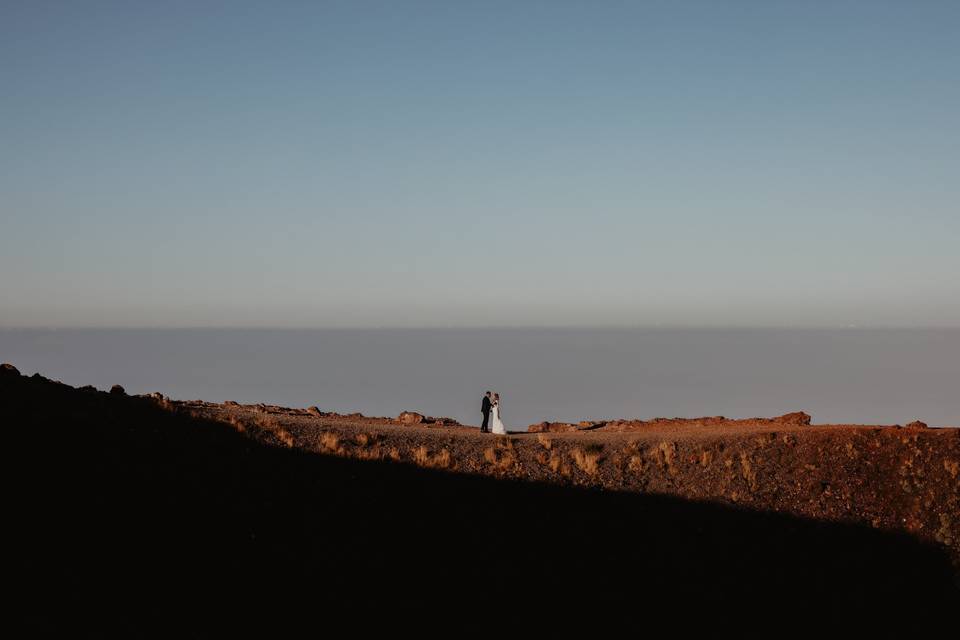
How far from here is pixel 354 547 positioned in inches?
687

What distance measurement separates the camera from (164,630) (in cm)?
1226

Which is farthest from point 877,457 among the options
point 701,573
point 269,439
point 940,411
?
point 940,411

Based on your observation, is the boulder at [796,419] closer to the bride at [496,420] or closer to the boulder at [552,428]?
the boulder at [552,428]

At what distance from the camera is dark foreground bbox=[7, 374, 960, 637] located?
1366 cm

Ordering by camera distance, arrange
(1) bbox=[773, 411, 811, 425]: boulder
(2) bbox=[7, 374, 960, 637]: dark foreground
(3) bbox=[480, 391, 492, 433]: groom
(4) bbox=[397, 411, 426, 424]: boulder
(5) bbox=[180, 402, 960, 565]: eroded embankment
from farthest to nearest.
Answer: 1. (4) bbox=[397, 411, 426, 424]: boulder
2. (1) bbox=[773, 411, 811, 425]: boulder
3. (3) bbox=[480, 391, 492, 433]: groom
4. (5) bbox=[180, 402, 960, 565]: eroded embankment
5. (2) bbox=[7, 374, 960, 637]: dark foreground

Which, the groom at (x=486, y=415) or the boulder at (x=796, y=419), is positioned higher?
the boulder at (x=796, y=419)

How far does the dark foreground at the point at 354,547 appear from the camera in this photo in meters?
13.7

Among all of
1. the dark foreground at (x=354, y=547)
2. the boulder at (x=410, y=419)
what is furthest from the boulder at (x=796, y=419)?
the boulder at (x=410, y=419)

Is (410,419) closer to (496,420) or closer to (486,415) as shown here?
(486,415)

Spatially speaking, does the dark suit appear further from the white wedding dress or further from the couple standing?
the white wedding dress

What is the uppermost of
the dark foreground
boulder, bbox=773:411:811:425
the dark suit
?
boulder, bbox=773:411:811:425

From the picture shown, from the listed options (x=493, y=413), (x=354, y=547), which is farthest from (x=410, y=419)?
(x=354, y=547)

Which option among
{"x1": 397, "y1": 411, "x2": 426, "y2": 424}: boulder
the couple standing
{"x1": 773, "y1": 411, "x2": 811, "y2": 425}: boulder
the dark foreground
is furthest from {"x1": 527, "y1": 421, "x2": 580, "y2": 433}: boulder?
the dark foreground

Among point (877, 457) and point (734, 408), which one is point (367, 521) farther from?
point (734, 408)
